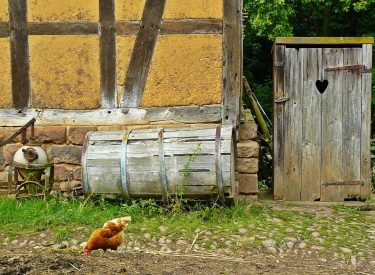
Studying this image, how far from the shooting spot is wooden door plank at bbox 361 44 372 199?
721cm

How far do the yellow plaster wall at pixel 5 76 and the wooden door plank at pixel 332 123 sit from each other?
3.82 metres

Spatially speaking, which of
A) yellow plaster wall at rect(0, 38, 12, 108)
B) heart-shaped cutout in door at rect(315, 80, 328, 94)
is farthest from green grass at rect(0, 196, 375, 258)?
heart-shaped cutout in door at rect(315, 80, 328, 94)

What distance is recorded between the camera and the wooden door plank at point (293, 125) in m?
7.28

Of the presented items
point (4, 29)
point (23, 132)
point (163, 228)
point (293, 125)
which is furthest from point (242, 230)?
point (4, 29)

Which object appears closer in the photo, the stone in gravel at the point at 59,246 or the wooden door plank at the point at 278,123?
the stone in gravel at the point at 59,246

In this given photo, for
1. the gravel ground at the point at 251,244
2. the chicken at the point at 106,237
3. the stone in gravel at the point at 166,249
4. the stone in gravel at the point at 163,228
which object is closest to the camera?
the chicken at the point at 106,237

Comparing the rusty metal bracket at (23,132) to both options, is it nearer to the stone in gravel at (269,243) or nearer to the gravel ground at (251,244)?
the gravel ground at (251,244)

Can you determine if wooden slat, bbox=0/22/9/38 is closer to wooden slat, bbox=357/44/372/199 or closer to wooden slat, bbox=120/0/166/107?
wooden slat, bbox=120/0/166/107

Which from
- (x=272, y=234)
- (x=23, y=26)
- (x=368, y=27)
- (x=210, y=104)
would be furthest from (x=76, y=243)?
(x=368, y=27)

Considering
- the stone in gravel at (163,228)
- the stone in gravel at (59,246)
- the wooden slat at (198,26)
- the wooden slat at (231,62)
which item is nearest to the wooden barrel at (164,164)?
the stone in gravel at (163,228)

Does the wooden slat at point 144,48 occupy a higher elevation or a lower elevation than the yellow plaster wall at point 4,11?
lower

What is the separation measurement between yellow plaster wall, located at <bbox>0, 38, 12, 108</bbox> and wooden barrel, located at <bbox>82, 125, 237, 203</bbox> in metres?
1.33

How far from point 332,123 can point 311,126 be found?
0.86ft

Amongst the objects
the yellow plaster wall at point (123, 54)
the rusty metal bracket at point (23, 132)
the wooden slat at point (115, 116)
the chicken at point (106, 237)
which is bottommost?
the chicken at point (106, 237)
